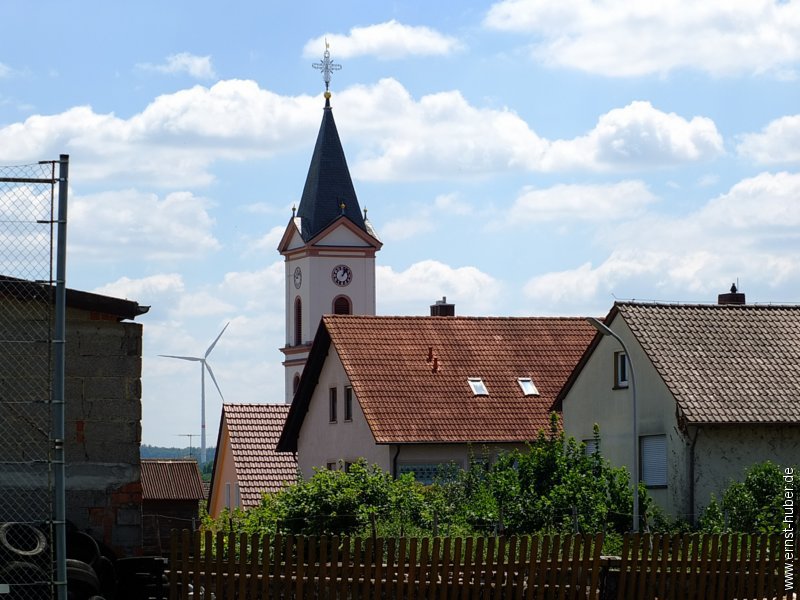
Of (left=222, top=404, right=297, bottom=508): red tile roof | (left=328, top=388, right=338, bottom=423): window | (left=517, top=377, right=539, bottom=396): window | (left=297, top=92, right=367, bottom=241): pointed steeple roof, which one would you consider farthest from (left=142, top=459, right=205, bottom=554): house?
(left=517, top=377, right=539, bottom=396): window

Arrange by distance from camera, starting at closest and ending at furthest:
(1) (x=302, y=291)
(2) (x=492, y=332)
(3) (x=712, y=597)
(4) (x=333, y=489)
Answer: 1. (3) (x=712, y=597)
2. (4) (x=333, y=489)
3. (2) (x=492, y=332)
4. (1) (x=302, y=291)

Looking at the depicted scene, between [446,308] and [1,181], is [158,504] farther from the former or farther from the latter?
[1,181]

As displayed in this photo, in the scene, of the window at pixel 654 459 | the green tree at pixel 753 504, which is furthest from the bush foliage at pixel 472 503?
the window at pixel 654 459

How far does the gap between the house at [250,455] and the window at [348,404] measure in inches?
140

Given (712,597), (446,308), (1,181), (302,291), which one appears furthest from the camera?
(302,291)

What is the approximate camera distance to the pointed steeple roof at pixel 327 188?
97.2 m

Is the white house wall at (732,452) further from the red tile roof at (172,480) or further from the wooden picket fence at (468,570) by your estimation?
the red tile roof at (172,480)

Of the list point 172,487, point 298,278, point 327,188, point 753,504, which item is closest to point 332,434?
point 753,504

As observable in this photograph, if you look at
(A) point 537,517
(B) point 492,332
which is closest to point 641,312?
(A) point 537,517

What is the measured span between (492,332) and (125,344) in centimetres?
2868

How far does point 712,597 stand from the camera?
19078 millimetres

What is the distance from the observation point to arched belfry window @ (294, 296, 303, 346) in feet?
317

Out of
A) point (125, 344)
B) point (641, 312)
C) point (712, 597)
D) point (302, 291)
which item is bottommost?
point (712, 597)

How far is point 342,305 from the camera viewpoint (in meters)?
97.0
